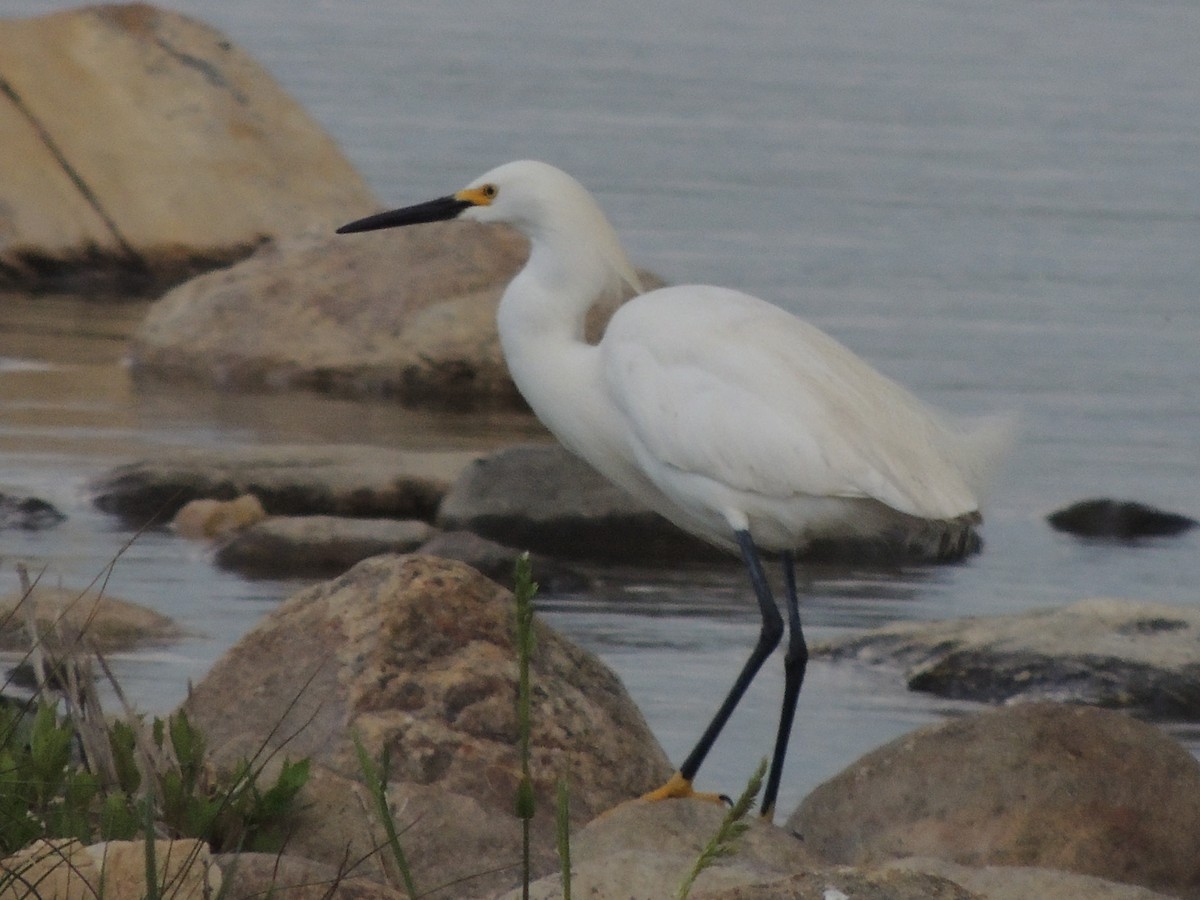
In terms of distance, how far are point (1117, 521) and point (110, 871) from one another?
6.42 metres

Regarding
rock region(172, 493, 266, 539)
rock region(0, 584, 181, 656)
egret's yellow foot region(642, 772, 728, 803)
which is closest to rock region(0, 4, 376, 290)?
rock region(172, 493, 266, 539)

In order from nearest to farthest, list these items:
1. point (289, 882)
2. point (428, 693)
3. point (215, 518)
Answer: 1. point (289, 882)
2. point (428, 693)
3. point (215, 518)

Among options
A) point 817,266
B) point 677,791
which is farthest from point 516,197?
point 817,266

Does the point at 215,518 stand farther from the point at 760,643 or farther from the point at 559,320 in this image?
the point at 760,643

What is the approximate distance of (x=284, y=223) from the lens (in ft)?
48.8

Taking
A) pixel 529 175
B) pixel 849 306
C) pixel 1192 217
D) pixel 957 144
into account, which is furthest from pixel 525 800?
pixel 957 144

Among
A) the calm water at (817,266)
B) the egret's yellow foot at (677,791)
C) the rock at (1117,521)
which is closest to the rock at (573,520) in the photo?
the calm water at (817,266)

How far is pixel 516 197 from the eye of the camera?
21.9 ft

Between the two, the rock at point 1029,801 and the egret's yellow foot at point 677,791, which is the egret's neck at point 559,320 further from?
the rock at point 1029,801

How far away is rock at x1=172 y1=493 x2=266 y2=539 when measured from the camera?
915 cm

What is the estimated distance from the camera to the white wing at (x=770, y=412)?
602 centimetres

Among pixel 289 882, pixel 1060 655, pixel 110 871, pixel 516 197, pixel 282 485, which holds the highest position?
pixel 516 197

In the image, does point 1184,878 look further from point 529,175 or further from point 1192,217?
point 1192,217

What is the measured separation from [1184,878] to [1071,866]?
0.87 ft
